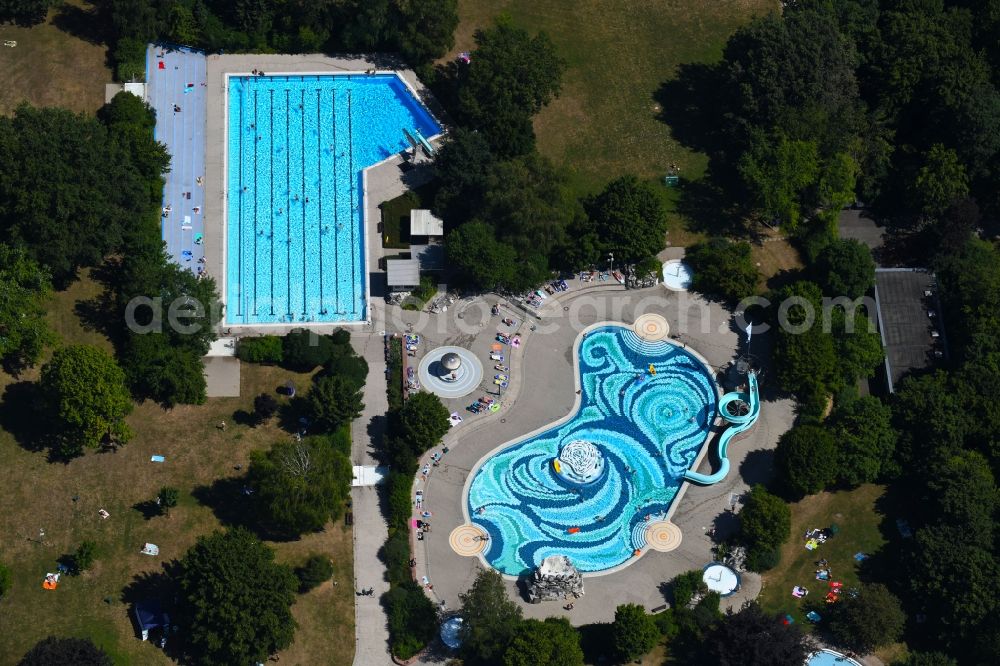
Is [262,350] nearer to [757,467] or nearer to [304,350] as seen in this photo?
[304,350]

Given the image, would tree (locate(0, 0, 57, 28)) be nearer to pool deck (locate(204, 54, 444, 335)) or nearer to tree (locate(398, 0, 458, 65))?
pool deck (locate(204, 54, 444, 335))

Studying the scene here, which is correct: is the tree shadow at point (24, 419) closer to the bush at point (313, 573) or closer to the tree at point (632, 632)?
the bush at point (313, 573)

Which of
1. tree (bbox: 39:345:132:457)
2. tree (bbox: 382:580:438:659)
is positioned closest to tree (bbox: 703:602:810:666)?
tree (bbox: 382:580:438:659)

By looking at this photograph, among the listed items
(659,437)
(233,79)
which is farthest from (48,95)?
(659,437)

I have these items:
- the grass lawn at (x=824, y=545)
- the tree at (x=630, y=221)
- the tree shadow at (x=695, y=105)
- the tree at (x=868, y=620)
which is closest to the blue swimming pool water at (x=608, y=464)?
the tree at (x=630, y=221)

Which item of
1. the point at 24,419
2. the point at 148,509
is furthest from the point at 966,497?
the point at 24,419
